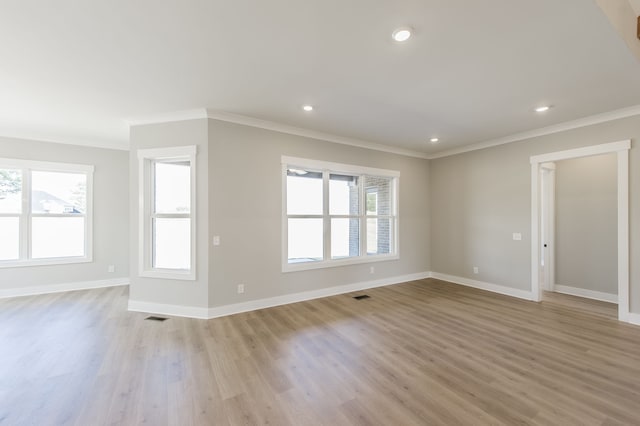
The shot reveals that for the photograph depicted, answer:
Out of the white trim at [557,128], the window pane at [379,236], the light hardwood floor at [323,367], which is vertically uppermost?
the white trim at [557,128]

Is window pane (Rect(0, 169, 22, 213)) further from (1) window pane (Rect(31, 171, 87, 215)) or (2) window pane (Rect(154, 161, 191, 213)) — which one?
(2) window pane (Rect(154, 161, 191, 213))

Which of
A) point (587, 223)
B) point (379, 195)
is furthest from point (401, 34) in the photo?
point (587, 223)

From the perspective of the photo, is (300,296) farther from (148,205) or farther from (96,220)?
(96,220)

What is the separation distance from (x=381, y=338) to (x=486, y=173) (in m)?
3.97

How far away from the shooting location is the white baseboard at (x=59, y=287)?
4625mm

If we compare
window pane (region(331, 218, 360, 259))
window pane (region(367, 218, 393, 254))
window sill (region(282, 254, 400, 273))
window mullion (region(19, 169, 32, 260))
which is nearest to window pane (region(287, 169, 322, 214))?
window pane (region(331, 218, 360, 259))

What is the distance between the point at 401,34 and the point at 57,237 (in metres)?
6.59

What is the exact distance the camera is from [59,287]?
495 cm

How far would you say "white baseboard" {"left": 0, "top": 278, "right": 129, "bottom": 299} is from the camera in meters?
4.62

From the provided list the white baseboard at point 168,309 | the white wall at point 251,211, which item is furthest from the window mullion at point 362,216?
the white baseboard at point 168,309

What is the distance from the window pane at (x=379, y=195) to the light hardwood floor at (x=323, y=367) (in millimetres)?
2186

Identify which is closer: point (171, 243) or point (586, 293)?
point (171, 243)

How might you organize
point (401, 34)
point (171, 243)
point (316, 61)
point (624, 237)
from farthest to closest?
point (171, 243), point (624, 237), point (316, 61), point (401, 34)

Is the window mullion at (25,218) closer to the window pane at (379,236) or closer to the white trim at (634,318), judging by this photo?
the window pane at (379,236)
